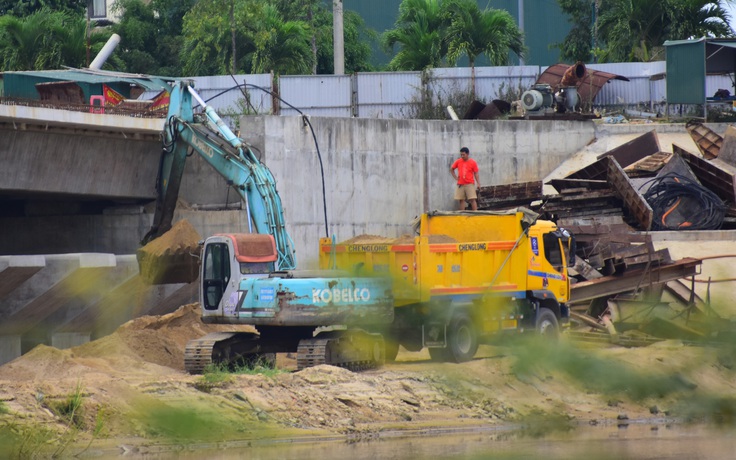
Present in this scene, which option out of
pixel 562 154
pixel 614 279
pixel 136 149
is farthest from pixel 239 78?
pixel 614 279

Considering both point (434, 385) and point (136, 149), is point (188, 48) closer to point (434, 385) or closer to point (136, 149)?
point (136, 149)

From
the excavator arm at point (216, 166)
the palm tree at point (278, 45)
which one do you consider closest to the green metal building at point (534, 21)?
the palm tree at point (278, 45)

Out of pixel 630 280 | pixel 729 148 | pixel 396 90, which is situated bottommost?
pixel 630 280

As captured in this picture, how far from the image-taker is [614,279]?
24.2 metres

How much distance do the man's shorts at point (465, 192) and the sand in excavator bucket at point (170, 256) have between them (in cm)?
770

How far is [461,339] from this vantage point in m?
19.9

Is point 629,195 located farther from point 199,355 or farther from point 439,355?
point 199,355

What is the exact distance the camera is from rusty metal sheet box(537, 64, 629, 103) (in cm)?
3572

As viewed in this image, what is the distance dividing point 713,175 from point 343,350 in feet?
48.0

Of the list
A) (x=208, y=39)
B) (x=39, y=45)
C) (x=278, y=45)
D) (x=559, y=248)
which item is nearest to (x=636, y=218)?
(x=559, y=248)

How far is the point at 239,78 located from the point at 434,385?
63.4ft

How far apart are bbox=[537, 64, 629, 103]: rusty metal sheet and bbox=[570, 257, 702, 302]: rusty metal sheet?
12.3 meters

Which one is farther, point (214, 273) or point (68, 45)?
point (68, 45)

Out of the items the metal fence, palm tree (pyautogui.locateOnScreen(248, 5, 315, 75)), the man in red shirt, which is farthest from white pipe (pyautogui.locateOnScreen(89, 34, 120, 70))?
the man in red shirt
